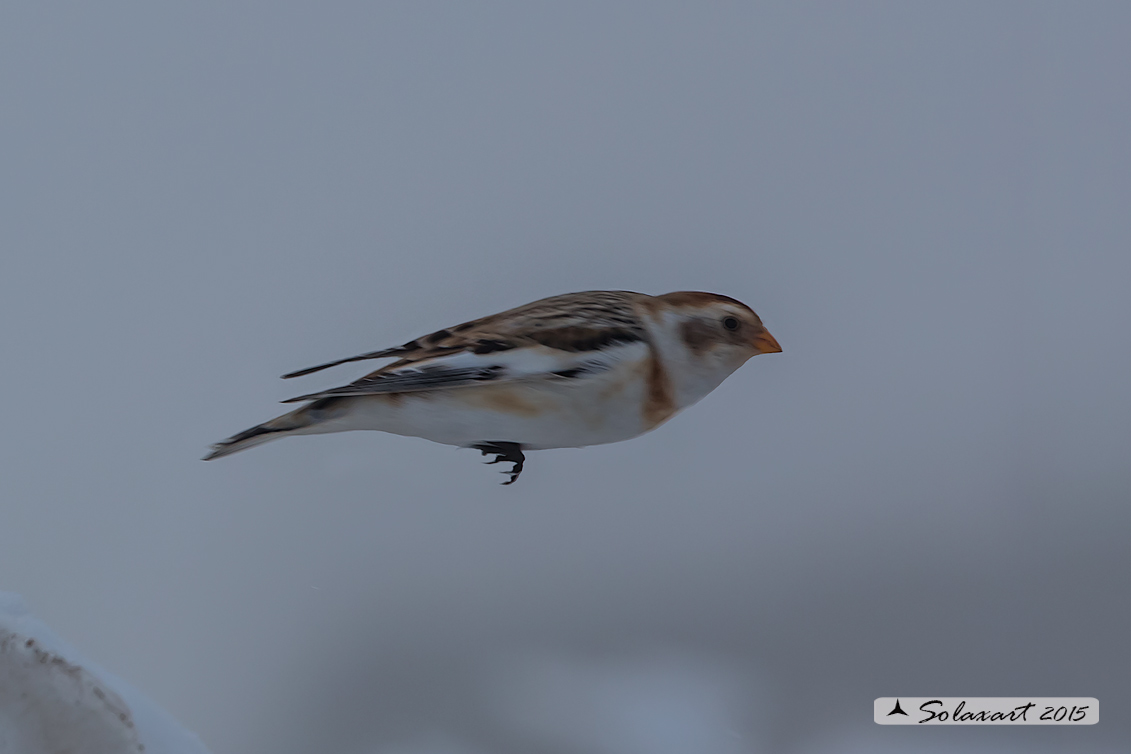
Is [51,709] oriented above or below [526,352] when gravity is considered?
below

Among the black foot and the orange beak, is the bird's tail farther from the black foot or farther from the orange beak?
the orange beak

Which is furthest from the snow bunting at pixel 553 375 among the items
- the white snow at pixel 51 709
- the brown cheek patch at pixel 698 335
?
the white snow at pixel 51 709

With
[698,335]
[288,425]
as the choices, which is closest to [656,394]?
[698,335]

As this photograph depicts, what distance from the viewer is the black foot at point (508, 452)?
0.85 meters

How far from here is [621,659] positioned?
87 centimetres

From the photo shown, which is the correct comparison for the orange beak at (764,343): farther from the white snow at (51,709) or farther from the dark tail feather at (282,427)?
the white snow at (51,709)

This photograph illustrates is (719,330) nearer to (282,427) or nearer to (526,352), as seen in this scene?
(526,352)

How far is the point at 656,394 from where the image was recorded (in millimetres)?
810

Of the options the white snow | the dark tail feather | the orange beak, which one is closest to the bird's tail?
the dark tail feather

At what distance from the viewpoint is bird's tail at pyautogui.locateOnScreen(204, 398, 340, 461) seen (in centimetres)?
82

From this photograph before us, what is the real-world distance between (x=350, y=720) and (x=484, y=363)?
36 cm

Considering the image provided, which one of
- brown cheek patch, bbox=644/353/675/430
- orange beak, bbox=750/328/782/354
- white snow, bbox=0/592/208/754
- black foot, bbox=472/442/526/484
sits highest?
orange beak, bbox=750/328/782/354

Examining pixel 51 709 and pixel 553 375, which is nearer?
pixel 51 709

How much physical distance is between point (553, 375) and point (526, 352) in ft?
0.10
